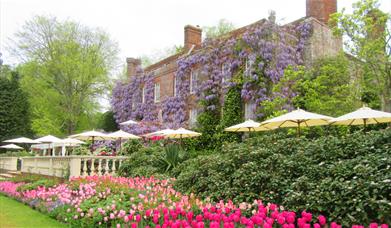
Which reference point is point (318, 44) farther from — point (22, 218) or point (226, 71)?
point (22, 218)

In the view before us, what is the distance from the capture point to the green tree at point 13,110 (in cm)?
3753

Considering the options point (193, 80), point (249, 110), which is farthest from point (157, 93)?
point (249, 110)

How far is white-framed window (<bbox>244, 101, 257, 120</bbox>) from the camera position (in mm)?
19719

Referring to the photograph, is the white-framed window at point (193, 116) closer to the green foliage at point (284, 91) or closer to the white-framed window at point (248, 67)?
the white-framed window at point (248, 67)

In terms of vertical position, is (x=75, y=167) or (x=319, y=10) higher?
(x=319, y=10)

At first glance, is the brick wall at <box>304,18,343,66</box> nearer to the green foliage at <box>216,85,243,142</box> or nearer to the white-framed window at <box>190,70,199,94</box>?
the green foliage at <box>216,85,243,142</box>

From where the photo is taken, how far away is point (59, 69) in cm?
3491

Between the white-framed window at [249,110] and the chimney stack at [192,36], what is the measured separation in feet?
32.3

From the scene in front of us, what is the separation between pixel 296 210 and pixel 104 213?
3206 millimetres

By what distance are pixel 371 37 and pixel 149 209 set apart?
1480 centimetres

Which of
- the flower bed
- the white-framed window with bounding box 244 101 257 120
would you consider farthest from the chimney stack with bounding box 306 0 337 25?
the flower bed

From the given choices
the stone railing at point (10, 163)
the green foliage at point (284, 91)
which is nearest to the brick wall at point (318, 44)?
the green foliage at point (284, 91)

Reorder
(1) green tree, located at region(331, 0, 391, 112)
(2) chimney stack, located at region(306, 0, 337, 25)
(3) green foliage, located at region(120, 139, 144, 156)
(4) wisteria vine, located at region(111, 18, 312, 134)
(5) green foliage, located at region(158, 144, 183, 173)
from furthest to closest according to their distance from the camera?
(2) chimney stack, located at region(306, 0, 337, 25)
(4) wisteria vine, located at region(111, 18, 312, 134)
(3) green foliage, located at region(120, 139, 144, 156)
(1) green tree, located at region(331, 0, 391, 112)
(5) green foliage, located at region(158, 144, 183, 173)

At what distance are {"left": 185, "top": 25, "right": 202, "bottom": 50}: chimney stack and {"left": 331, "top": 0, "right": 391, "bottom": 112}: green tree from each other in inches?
557
